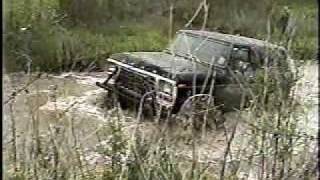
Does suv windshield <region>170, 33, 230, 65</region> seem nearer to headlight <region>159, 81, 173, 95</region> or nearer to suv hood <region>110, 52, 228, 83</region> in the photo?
suv hood <region>110, 52, 228, 83</region>

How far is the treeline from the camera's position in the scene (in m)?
4.38

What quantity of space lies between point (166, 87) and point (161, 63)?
0.24 m

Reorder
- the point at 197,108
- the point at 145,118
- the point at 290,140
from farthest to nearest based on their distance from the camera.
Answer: the point at 145,118 → the point at 197,108 → the point at 290,140

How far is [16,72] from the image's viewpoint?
→ 4.90 metres

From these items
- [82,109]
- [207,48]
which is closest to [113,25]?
[207,48]

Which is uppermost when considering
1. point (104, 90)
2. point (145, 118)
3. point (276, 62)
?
point (276, 62)

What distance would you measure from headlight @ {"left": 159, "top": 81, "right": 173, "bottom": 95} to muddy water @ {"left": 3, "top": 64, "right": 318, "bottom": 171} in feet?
1.93

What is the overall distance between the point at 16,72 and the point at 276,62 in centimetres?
238

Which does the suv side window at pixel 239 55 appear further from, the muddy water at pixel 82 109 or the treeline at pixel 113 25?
the muddy water at pixel 82 109

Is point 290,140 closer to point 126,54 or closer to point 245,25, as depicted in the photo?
point 245,25

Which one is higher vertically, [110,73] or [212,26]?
[212,26]

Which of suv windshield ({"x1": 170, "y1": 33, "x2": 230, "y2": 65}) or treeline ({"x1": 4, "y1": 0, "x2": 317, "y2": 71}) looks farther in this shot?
suv windshield ({"x1": 170, "y1": 33, "x2": 230, "y2": 65})

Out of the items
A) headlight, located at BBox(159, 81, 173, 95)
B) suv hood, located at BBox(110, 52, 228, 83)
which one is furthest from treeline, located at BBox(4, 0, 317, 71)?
headlight, located at BBox(159, 81, 173, 95)

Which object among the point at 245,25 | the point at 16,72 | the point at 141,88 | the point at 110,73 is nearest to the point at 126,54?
the point at 110,73
